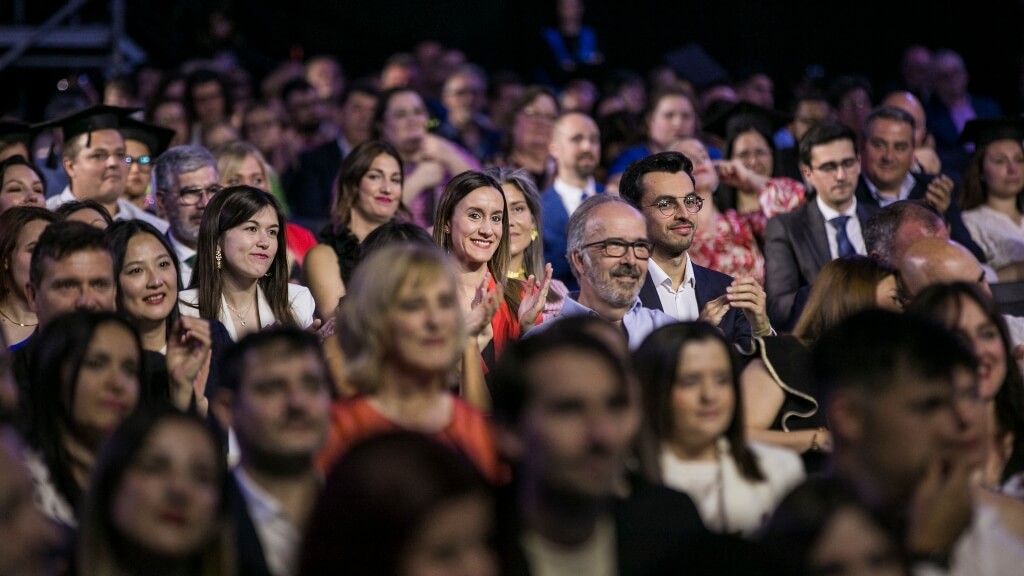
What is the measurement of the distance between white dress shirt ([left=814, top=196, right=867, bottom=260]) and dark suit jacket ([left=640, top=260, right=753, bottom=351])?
0.99 m

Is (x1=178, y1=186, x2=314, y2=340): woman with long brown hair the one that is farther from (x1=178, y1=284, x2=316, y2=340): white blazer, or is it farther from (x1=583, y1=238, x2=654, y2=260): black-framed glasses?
(x1=583, y1=238, x2=654, y2=260): black-framed glasses

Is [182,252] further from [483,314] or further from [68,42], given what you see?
[68,42]

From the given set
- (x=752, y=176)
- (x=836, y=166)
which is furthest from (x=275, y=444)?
(x=752, y=176)

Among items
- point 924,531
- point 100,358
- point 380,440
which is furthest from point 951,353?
point 100,358

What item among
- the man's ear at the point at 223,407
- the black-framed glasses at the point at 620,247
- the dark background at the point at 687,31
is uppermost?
the dark background at the point at 687,31

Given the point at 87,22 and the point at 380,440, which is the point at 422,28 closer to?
the point at 87,22

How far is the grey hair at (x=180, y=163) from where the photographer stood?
21.3 ft

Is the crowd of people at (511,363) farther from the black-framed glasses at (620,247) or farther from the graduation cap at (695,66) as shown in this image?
the graduation cap at (695,66)

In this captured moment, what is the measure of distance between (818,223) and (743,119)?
1555 mm

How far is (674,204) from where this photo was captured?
5859 mm

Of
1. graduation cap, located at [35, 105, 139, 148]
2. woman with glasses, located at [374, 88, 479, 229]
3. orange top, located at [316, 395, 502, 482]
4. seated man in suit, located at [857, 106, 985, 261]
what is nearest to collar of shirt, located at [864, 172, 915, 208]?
seated man in suit, located at [857, 106, 985, 261]

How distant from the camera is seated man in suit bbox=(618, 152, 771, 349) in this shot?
18.8 ft

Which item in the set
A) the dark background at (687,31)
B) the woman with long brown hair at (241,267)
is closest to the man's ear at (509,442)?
the woman with long brown hair at (241,267)

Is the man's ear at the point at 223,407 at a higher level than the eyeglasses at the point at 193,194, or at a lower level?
lower
